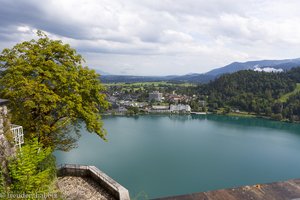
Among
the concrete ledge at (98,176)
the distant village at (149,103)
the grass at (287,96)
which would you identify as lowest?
the distant village at (149,103)

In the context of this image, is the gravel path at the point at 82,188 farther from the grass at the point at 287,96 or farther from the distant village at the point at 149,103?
the grass at the point at 287,96

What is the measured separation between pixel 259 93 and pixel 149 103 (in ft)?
124

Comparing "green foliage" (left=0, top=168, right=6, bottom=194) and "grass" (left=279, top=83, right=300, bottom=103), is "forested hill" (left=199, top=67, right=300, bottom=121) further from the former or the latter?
"green foliage" (left=0, top=168, right=6, bottom=194)

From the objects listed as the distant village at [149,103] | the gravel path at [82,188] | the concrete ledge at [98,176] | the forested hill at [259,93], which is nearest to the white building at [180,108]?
the distant village at [149,103]

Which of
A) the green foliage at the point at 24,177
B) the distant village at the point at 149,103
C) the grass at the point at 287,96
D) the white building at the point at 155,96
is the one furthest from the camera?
the white building at the point at 155,96

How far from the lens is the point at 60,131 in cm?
861

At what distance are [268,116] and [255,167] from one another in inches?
1926

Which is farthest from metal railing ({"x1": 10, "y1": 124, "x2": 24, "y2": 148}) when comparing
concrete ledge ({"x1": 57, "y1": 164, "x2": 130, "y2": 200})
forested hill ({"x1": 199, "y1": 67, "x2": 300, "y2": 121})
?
forested hill ({"x1": 199, "y1": 67, "x2": 300, "y2": 121})

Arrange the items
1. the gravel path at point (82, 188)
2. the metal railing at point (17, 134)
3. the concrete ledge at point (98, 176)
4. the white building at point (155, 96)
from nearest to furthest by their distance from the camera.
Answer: the metal railing at point (17, 134)
the concrete ledge at point (98, 176)
the gravel path at point (82, 188)
the white building at point (155, 96)

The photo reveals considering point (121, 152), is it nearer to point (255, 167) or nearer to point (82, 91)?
point (255, 167)

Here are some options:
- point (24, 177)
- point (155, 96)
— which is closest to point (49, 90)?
point (24, 177)

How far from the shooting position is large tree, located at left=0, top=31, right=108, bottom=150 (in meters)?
7.16

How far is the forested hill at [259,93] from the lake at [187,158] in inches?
1022

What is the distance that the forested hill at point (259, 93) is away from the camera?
249 feet
